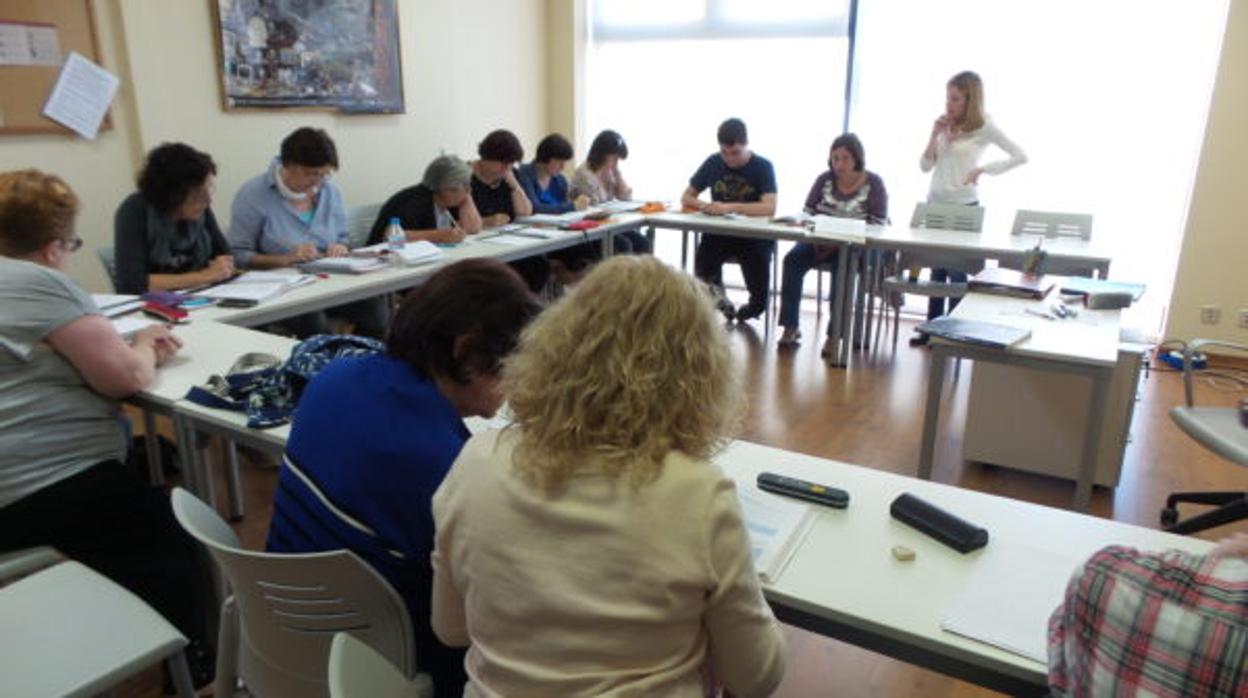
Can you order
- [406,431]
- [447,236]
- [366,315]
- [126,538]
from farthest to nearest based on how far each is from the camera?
1. [447,236]
2. [366,315]
3. [126,538]
4. [406,431]

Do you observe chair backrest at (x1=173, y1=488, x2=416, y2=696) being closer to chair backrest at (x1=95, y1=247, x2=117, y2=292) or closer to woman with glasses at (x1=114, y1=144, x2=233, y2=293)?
woman with glasses at (x1=114, y1=144, x2=233, y2=293)

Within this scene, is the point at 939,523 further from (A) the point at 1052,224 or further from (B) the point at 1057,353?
(A) the point at 1052,224

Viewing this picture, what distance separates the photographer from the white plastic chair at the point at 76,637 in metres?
1.34

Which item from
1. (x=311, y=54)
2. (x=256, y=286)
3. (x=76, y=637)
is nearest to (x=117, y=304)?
(x=256, y=286)

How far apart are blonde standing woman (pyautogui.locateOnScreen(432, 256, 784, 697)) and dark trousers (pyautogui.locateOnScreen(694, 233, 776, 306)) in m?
4.13

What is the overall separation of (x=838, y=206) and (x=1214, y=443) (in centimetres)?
278

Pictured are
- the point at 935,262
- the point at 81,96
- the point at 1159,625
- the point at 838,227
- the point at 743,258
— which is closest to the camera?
the point at 1159,625

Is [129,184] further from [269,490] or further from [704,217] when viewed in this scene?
[704,217]

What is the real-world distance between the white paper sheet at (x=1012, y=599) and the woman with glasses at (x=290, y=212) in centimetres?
289

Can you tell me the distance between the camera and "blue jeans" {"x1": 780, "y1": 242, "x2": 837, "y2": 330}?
4945 millimetres

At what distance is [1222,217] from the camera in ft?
15.2

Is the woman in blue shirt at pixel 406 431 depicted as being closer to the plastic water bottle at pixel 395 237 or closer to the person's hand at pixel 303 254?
the person's hand at pixel 303 254

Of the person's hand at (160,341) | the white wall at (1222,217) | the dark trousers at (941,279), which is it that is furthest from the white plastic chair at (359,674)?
the white wall at (1222,217)

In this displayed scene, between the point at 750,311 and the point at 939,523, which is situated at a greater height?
the point at 939,523
